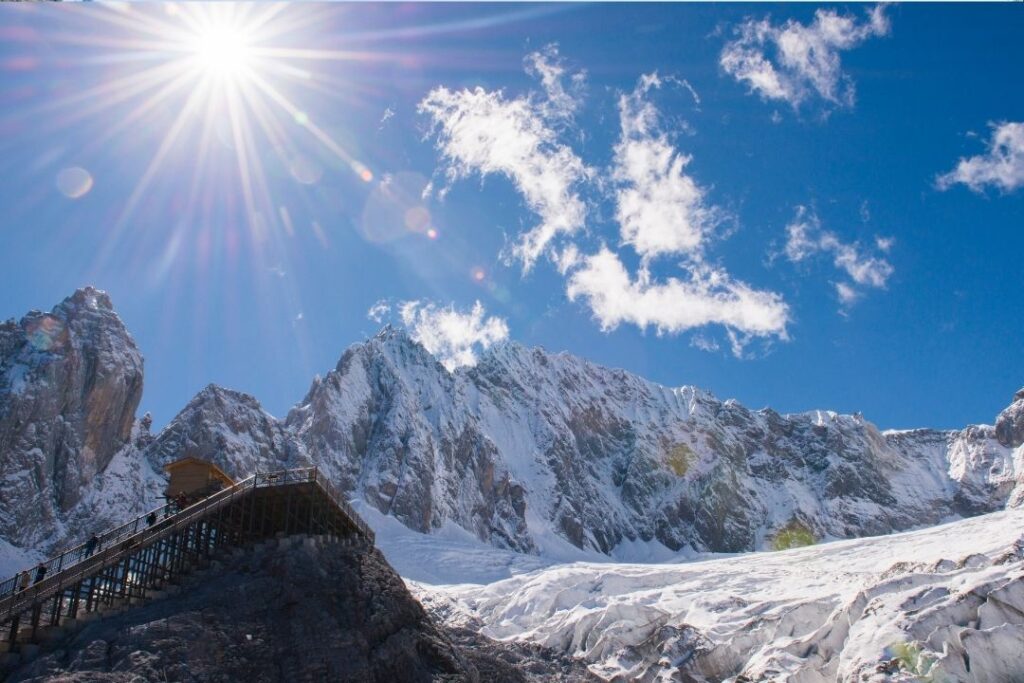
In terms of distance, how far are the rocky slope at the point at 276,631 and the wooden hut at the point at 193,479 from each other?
268 inches

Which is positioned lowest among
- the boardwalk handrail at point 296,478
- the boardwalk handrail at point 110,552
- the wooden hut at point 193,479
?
the boardwalk handrail at point 110,552

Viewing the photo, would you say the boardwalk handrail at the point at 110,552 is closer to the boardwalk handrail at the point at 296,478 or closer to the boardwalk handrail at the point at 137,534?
the boardwalk handrail at the point at 137,534

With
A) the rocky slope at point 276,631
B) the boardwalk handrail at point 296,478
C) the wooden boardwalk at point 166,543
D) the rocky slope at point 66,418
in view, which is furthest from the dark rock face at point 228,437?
the rocky slope at point 276,631

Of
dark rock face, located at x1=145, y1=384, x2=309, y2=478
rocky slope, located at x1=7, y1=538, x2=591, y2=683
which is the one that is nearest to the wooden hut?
rocky slope, located at x1=7, y1=538, x2=591, y2=683

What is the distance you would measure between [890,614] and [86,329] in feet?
368

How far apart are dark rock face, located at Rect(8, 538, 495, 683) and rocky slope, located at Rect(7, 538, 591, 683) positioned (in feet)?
0.15

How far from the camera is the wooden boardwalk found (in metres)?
34.4

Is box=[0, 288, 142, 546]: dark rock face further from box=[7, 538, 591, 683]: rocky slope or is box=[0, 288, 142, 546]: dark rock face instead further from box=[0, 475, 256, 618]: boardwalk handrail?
box=[7, 538, 591, 683]: rocky slope

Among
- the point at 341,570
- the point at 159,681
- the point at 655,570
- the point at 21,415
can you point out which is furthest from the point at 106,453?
the point at 159,681

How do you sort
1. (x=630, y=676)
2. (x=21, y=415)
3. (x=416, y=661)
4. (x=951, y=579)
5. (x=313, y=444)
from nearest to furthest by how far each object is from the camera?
(x=416, y=661), (x=951, y=579), (x=630, y=676), (x=21, y=415), (x=313, y=444)

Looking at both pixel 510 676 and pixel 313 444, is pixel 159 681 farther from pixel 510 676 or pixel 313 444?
pixel 313 444

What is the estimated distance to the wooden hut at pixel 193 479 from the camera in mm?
48031

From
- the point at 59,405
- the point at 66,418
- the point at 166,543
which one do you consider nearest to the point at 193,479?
the point at 166,543

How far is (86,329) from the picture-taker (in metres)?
132
